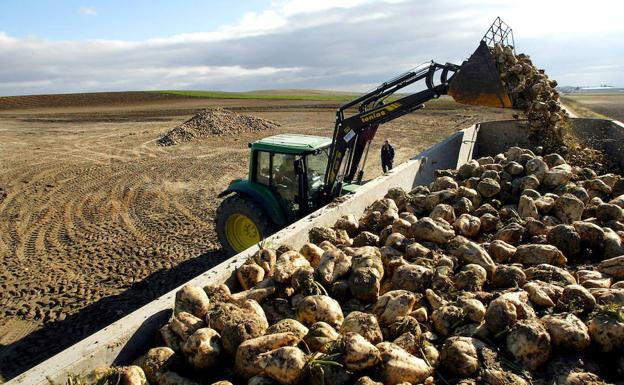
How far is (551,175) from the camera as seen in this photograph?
5.52 metres

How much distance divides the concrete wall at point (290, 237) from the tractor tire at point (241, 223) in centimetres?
141

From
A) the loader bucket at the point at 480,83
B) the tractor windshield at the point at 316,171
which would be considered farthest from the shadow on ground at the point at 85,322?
the loader bucket at the point at 480,83

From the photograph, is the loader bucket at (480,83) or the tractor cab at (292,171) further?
the tractor cab at (292,171)

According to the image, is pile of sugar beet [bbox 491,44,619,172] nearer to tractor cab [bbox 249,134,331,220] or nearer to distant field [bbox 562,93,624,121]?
Result: tractor cab [bbox 249,134,331,220]

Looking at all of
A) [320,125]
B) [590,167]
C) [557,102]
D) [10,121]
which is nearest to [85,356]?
[590,167]

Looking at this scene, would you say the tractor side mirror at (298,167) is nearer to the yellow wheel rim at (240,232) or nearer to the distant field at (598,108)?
the yellow wheel rim at (240,232)

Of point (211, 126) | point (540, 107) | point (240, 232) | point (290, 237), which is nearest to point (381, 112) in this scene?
point (540, 107)

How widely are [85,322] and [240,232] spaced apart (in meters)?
2.30

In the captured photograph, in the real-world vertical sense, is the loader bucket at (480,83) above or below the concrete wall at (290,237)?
above

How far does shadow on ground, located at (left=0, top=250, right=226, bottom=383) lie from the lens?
484cm

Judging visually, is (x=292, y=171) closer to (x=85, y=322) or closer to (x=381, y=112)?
(x=381, y=112)

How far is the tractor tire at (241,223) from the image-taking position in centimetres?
620

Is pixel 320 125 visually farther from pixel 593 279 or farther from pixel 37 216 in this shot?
pixel 593 279

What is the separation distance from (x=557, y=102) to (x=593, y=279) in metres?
4.47
